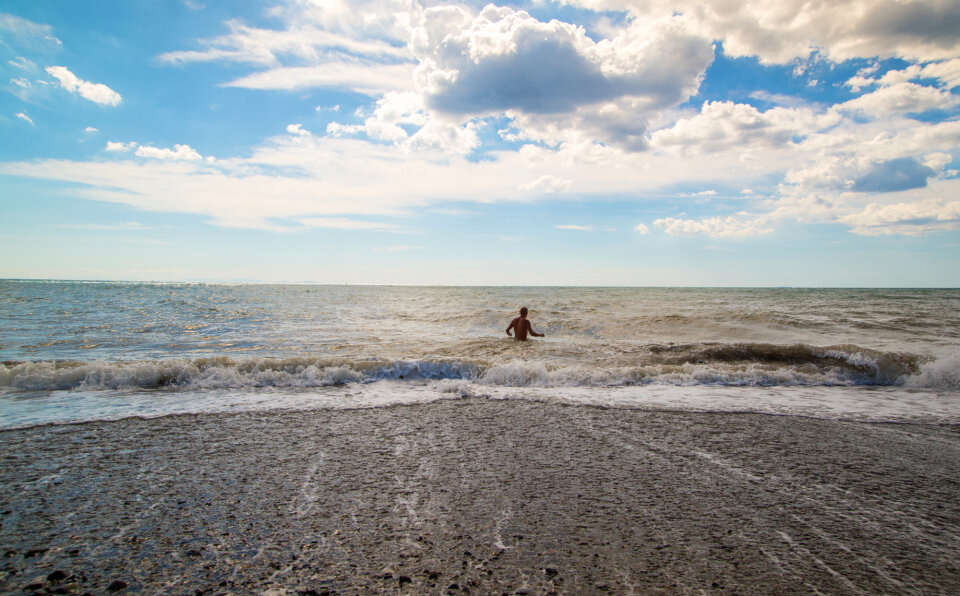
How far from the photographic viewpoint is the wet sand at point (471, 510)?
8.84ft

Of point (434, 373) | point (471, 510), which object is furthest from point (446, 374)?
point (471, 510)

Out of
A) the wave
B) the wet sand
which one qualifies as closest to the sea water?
the wave

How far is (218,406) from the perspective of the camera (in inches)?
276

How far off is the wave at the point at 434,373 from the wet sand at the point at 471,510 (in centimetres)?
298

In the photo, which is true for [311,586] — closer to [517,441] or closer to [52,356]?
[517,441]

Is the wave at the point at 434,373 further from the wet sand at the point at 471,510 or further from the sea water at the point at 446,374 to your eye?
the wet sand at the point at 471,510

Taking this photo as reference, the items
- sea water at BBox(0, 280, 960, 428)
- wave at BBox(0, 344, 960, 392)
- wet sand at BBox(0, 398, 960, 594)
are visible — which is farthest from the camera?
wave at BBox(0, 344, 960, 392)

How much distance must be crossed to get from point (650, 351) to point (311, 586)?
13.1m

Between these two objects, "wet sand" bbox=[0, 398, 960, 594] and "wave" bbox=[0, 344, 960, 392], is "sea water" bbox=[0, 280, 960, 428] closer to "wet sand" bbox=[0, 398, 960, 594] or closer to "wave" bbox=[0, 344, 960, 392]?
"wave" bbox=[0, 344, 960, 392]

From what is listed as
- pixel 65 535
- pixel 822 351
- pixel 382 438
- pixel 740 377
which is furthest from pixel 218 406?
pixel 822 351

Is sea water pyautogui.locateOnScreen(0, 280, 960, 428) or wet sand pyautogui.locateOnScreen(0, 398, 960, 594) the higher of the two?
wet sand pyautogui.locateOnScreen(0, 398, 960, 594)

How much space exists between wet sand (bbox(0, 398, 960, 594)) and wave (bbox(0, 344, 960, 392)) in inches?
117

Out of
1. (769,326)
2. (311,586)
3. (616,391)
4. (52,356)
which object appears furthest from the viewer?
(769,326)

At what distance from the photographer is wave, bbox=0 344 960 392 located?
838 centimetres
